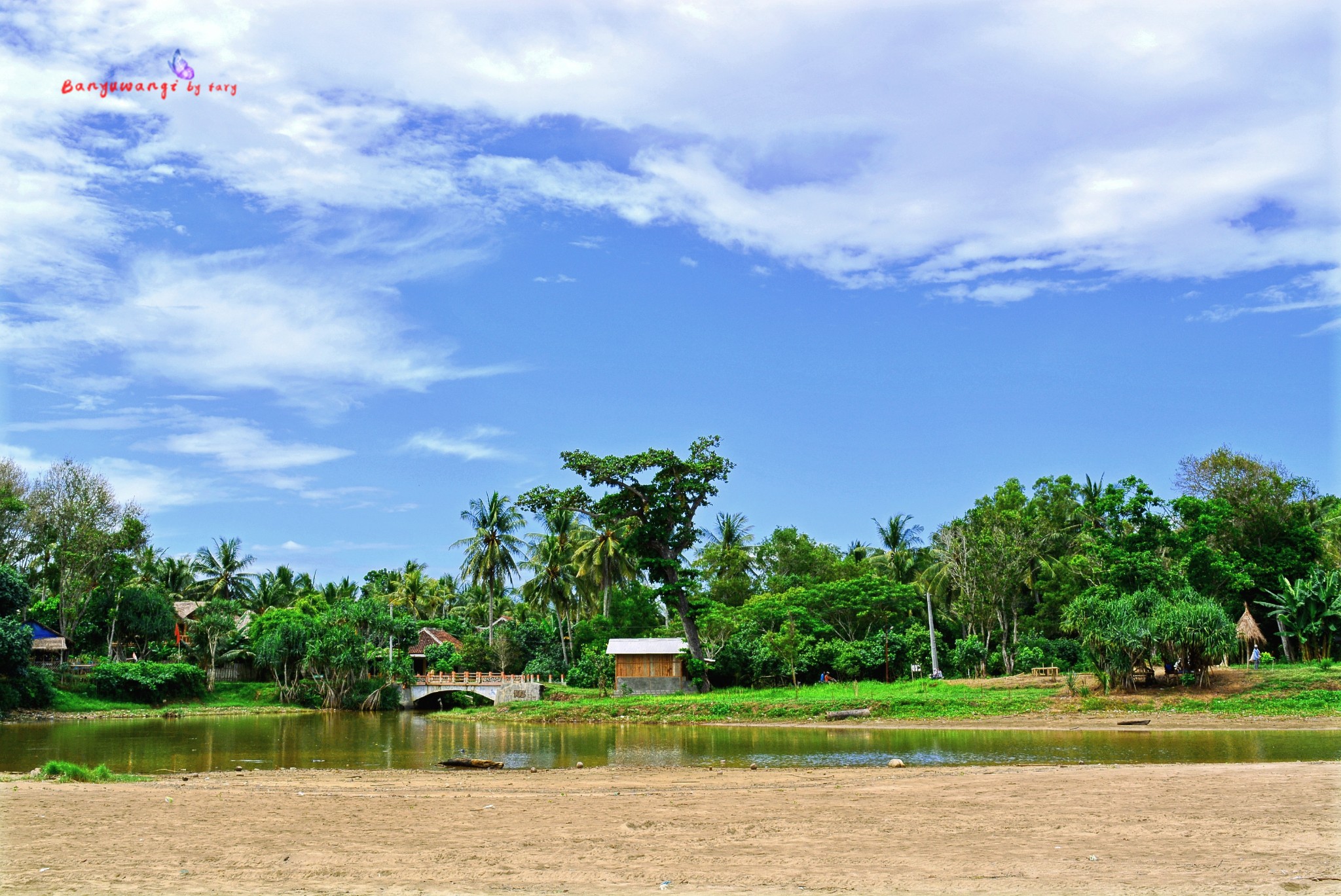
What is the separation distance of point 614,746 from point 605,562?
3017cm

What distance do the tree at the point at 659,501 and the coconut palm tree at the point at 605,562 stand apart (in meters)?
5.33

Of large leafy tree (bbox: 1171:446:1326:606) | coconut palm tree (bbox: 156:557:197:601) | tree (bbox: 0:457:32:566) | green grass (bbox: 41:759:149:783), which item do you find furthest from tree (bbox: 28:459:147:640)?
large leafy tree (bbox: 1171:446:1326:606)

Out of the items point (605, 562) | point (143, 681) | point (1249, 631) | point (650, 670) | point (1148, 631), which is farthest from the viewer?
point (605, 562)

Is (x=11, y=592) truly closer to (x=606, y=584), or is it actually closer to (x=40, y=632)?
(x=40, y=632)

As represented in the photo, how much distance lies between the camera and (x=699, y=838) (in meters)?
11.6

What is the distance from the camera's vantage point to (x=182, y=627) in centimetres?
6456

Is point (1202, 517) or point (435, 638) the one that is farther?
point (435, 638)

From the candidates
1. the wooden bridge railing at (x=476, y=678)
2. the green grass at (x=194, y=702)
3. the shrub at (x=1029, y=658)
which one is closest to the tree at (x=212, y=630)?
the green grass at (x=194, y=702)

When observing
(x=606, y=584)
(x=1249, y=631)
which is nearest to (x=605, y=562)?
(x=606, y=584)

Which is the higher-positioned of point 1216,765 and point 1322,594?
point 1322,594

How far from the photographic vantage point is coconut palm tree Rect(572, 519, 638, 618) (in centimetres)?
6178

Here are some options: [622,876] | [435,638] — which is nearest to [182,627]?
[435,638]

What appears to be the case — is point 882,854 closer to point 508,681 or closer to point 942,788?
point 942,788

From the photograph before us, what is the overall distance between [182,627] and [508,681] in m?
25.8
